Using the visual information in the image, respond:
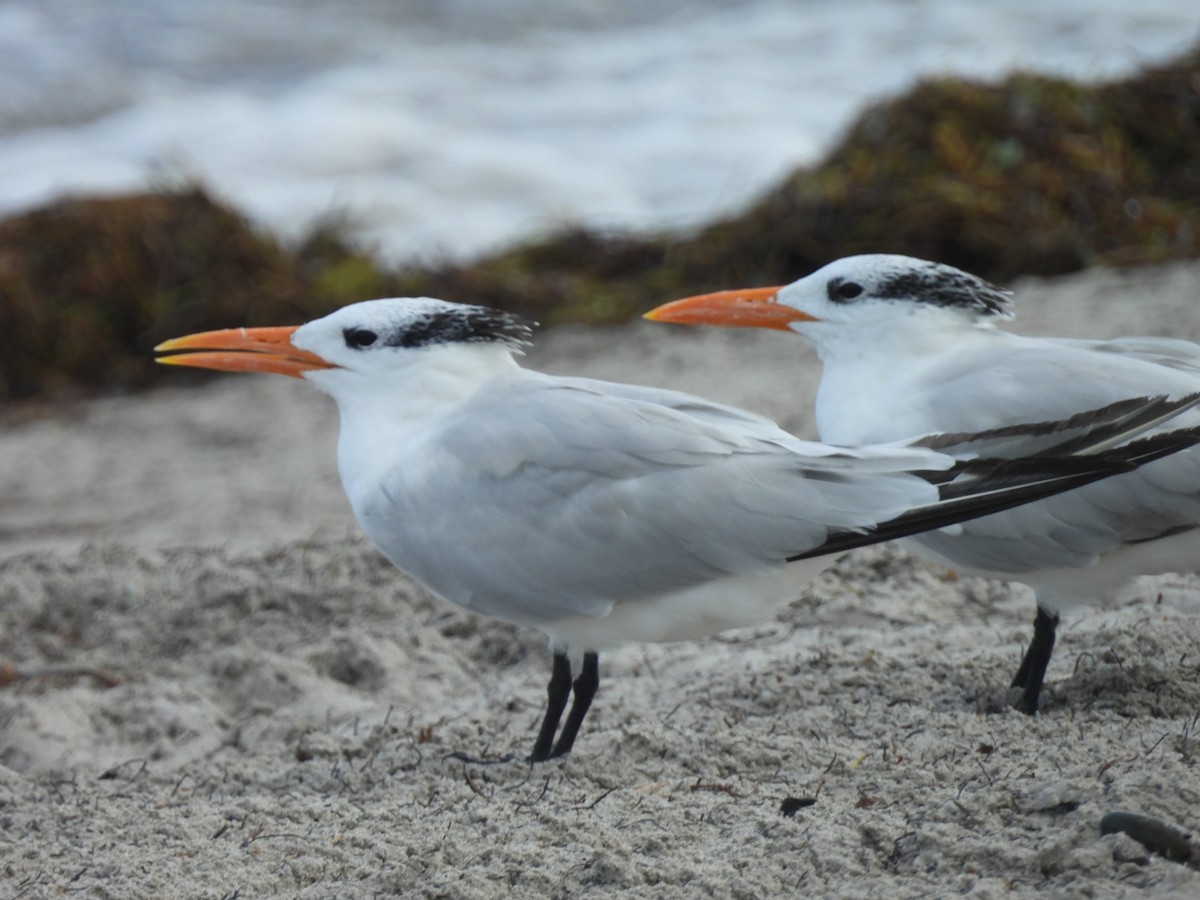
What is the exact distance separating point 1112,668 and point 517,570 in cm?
135

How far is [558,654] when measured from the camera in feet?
11.0

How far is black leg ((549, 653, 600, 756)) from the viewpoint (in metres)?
3.25

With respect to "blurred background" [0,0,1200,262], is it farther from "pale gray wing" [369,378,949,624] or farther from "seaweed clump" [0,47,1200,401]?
"pale gray wing" [369,378,949,624]

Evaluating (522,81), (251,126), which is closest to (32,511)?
(251,126)

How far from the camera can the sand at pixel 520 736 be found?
251 cm

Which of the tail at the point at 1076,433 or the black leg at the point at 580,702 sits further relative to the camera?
the black leg at the point at 580,702

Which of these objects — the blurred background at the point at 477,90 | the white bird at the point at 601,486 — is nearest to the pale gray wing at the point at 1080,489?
the white bird at the point at 601,486

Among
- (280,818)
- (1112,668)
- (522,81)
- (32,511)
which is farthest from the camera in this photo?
(522,81)

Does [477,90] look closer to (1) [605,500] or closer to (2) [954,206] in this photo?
(2) [954,206]

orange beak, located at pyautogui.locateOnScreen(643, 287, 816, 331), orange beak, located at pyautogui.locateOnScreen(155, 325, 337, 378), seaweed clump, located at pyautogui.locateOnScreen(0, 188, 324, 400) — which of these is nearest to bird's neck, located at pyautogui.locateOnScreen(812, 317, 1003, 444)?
orange beak, located at pyautogui.locateOnScreen(643, 287, 816, 331)

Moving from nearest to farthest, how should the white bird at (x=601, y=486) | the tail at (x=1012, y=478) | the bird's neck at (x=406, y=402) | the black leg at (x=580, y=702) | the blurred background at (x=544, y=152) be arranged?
the tail at (x=1012, y=478) → the white bird at (x=601, y=486) → the black leg at (x=580, y=702) → the bird's neck at (x=406, y=402) → the blurred background at (x=544, y=152)

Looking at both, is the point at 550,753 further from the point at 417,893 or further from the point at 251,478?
the point at 251,478

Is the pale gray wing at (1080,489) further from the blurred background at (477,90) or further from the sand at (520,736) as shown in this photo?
the blurred background at (477,90)

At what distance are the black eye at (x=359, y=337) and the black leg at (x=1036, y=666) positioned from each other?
1693mm
